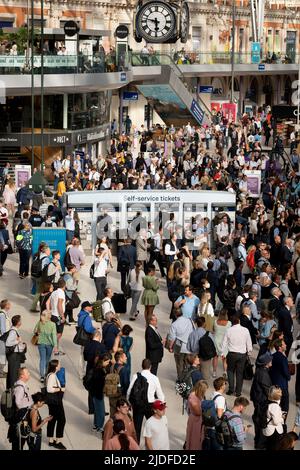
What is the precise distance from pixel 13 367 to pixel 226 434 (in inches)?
149

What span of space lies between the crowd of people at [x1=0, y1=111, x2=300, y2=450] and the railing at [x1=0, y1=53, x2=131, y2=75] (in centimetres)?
648

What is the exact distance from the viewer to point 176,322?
16875 millimetres

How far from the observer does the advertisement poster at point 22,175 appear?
33938mm

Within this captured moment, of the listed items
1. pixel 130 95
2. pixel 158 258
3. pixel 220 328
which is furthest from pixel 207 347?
pixel 130 95

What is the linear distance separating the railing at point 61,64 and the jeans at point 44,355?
22899mm

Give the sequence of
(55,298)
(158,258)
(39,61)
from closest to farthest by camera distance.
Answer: (55,298) < (158,258) < (39,61)

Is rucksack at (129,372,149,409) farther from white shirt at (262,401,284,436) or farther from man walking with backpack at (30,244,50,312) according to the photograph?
man walking with backpack at (30,244,50,312)

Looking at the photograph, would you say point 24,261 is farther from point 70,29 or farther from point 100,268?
point 70,29

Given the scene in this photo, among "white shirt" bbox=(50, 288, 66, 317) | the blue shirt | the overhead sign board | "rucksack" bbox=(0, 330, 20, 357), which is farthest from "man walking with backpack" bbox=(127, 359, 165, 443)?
the overhead sign board

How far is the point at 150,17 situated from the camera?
111 ft

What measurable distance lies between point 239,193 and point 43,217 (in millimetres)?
7695

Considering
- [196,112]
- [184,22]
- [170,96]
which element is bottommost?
[196,112]
